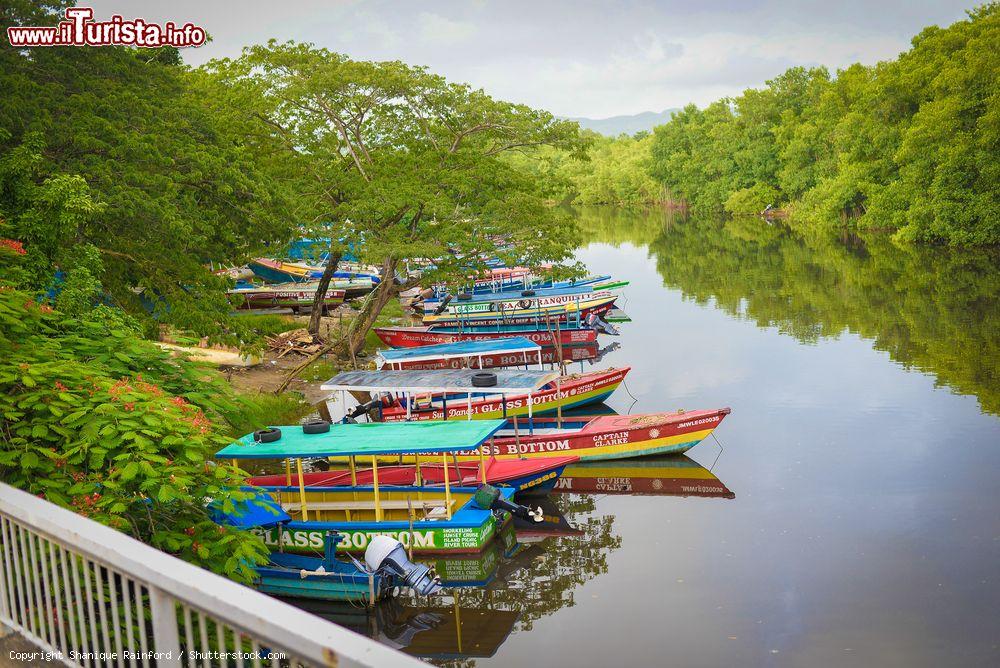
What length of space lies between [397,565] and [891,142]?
2375 inches

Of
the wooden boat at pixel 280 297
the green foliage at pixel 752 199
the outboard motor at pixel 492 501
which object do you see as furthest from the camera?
the green foliage at pixel 752 199

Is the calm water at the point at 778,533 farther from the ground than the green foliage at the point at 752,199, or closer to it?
closer to it

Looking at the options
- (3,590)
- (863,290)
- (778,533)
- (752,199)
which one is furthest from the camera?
(752,199)

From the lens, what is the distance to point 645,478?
21.1 meters

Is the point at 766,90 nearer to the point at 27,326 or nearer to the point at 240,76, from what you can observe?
the point at 240,76

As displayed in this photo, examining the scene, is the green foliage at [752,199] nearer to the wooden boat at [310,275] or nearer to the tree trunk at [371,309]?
the wooden boat at [310,275]

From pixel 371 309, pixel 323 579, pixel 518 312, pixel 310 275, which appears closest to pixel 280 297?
pixel 310 275

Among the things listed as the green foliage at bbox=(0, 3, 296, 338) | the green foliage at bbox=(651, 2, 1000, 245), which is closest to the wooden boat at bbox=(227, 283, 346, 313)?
the green foliage at bbox=(0, 3, 296, 338)

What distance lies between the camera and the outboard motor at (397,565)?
1397 centimetres

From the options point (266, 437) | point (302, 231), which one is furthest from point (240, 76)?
point (266, 437)

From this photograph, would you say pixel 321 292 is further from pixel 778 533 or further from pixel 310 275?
pixel 778 533

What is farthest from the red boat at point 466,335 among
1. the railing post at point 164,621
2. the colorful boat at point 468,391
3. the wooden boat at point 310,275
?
the railing post at point 164,621

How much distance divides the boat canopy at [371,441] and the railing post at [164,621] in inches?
426

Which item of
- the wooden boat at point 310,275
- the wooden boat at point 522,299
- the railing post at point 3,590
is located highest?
the railing post at point 3,590
